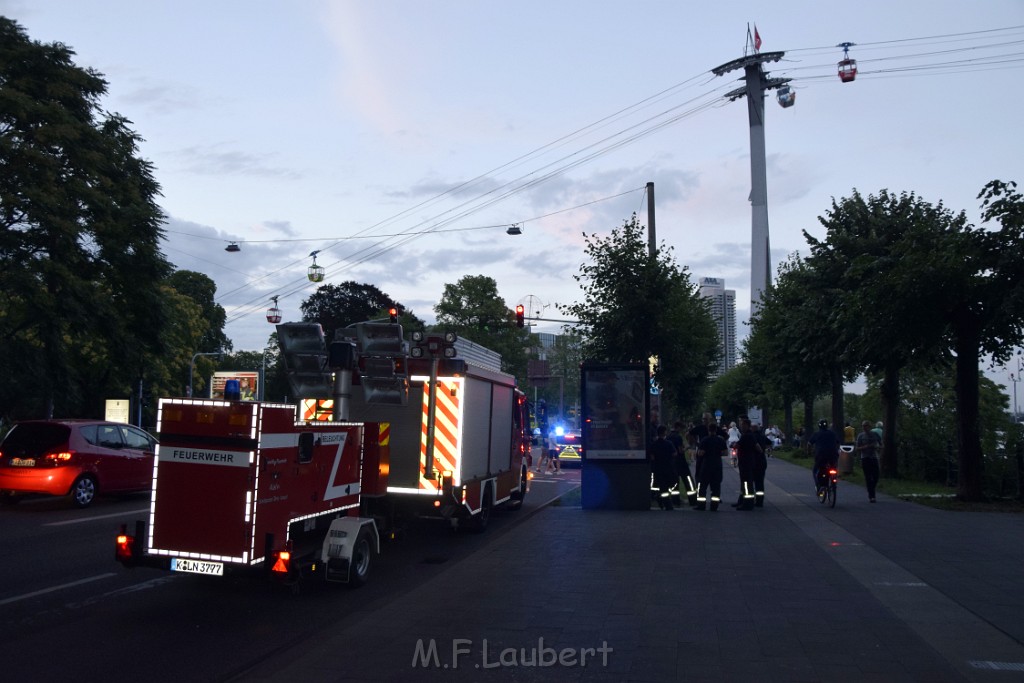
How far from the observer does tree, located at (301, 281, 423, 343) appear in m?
60.7

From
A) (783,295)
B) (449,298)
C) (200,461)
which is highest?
(449,298)

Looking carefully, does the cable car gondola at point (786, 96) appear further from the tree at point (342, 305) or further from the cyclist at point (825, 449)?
the cyclist at point (825, 449)

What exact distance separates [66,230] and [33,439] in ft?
23.7

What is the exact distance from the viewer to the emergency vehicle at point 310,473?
25.6ft

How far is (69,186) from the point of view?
2247cm

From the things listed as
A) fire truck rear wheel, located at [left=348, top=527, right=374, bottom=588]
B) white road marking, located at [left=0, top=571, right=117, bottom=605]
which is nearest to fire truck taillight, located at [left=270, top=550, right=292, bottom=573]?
fire truck rear wheel, located at [left=348, top=527, right=374, bottom=588]

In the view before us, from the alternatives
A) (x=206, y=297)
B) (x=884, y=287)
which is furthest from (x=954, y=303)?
(x=206, y=297)

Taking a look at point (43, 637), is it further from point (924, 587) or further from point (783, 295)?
point (783, 295)

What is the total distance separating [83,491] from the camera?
54.9 ft

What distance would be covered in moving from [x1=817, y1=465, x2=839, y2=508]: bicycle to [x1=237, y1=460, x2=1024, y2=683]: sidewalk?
407 centimetres

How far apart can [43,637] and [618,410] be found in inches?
479

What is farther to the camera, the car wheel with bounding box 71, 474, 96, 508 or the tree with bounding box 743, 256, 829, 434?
the tree with bounding box 743, 256, 829, 434

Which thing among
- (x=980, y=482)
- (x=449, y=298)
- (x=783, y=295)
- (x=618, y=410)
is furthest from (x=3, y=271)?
(x=449, y=298)

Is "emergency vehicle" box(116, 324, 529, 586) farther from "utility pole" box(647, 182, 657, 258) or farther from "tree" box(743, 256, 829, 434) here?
"tree" box(743, 256, 829, 434)
